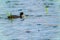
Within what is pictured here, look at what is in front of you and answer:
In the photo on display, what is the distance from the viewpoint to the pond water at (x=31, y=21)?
4805 millimetres

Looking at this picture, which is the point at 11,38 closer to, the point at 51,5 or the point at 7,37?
the point at 7,37

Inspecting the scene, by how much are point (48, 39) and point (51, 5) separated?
1.87m

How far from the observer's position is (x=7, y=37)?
473 centimetres

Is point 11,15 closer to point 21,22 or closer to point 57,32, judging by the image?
point 21,22

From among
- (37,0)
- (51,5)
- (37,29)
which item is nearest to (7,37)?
(37,29)

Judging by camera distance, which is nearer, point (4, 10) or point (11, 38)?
point (11, 38)

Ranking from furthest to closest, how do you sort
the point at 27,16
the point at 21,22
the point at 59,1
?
the point at 59,1
the point at 27,16
the point at 21,22

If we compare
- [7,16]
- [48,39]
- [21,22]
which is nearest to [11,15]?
[7,16]

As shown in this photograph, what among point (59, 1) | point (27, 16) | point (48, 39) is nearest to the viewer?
point (48, 39)

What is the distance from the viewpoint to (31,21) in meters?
5.41

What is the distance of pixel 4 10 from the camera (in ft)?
20.0

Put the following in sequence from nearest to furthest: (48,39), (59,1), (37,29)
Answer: (48,39) → (37,29) → (59,1)

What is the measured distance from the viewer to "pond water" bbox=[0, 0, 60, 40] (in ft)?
15.8

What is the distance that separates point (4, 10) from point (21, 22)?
83 centimetres
